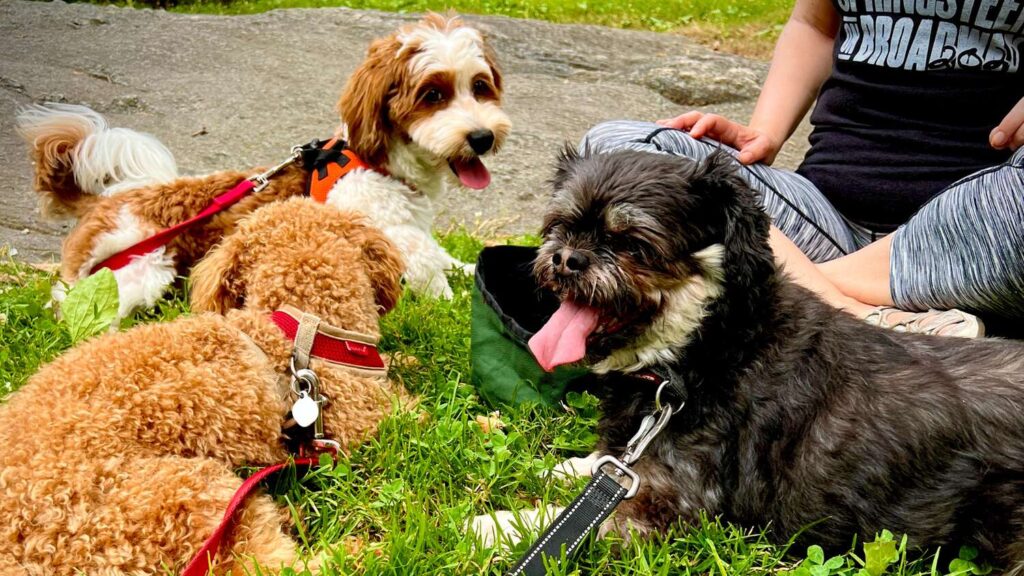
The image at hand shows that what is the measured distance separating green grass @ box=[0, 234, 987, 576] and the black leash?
0.08m

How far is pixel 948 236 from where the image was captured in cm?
322

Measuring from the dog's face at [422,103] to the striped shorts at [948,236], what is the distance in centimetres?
142

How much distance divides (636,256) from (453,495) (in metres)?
1.05

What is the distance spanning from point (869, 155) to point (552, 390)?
1.96 m

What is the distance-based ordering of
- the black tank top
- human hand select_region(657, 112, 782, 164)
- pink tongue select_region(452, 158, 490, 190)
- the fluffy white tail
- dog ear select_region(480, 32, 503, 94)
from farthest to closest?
dog ear select_region(480, 32, 503, 94)
pink tongue select_region(452, 158, 490, 190)
the fluffy white tail
human hand select_region(657, 112, 782, 164)
the black tank top

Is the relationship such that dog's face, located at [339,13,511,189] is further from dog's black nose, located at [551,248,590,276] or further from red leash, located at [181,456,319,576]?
red leash, located at [181,456,319,576]

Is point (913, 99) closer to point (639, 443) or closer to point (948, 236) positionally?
point (948, 236)

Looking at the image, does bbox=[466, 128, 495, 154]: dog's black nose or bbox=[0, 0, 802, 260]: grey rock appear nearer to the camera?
bbox=[466, 128, 495, 154]: dog's black nose

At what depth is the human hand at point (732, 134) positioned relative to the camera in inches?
156

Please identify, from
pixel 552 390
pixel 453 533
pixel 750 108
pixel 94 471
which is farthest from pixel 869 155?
pixel 750 108

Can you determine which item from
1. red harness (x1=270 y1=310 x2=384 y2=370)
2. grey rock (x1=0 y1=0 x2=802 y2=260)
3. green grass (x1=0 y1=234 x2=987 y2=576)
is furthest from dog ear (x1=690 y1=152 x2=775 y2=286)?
grey rock (x1=0 y1=0 x2=802 y2=260)

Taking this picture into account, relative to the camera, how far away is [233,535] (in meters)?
2.40

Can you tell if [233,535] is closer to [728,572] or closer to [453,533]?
[453,533]

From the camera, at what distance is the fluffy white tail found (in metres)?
4.29
